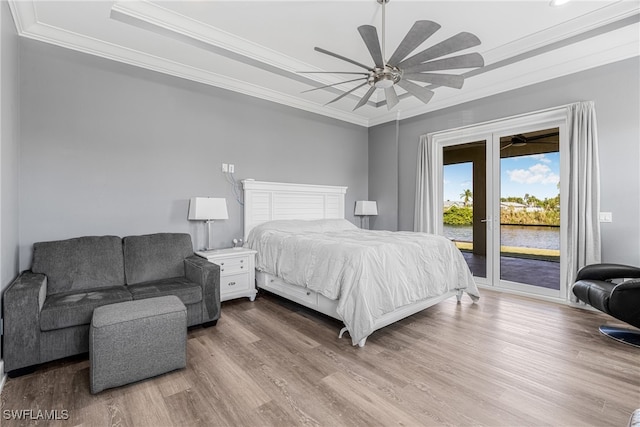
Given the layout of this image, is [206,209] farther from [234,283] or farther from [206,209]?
[234,283]

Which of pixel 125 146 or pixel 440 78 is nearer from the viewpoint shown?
pixel 440 78

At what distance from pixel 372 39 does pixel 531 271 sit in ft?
13.0

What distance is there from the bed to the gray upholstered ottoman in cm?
130

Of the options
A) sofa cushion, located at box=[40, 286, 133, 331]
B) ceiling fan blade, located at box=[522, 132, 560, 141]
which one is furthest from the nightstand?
ceiling fan blade, located at box=[522, 132, 560, 141]

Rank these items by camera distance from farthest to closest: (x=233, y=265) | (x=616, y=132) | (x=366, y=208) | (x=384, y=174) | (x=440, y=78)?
(x=384, y=174), (x=366, y=208), (x=233, y=265), (x=616, y=132), (x=440, y=78)

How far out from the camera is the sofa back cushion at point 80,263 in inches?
103

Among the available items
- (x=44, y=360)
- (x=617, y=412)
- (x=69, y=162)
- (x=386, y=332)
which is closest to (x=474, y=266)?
(x=386, y=332)

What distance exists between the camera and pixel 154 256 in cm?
315

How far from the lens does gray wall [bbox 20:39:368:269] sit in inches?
116

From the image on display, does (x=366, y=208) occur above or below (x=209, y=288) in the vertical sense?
above

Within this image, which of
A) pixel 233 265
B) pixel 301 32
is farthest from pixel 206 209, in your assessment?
pixel 301 32

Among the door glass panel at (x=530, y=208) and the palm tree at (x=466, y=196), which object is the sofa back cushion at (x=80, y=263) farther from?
the door glass panel at (x=530, y=208)

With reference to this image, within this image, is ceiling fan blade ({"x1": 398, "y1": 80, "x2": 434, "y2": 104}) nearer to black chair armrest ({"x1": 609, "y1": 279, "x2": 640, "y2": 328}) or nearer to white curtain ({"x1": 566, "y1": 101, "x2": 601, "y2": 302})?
white curtain ({"x1": 566, "y1": 101, "x2": 601, "y2": 302})

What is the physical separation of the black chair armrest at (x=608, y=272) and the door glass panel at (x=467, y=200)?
156cm
